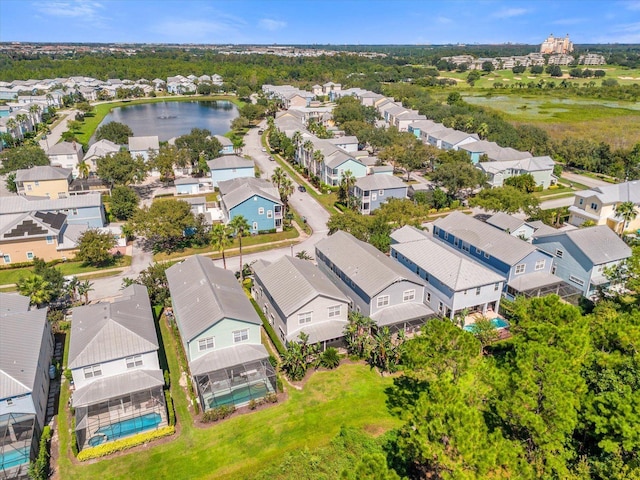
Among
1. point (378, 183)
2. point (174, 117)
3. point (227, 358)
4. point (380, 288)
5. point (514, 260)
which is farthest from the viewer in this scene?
point (174, 117)

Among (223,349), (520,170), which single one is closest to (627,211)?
(520,170)

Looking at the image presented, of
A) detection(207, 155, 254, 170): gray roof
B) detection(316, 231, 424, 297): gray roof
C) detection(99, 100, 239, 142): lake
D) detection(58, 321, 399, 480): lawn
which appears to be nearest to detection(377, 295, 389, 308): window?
detection(316, 231, 424, 297): gray roof

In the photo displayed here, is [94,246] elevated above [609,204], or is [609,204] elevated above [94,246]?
[609,204]

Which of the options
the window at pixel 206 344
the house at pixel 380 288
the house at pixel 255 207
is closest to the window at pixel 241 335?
the window at pixel 206 344

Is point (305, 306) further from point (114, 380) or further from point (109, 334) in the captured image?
point (114, 380)

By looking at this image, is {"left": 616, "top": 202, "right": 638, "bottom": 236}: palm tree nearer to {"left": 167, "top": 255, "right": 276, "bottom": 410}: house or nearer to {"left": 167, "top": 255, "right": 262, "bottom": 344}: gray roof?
{"left": 167, "top": 255, "right": 262, "bottom": 344}: gray roof

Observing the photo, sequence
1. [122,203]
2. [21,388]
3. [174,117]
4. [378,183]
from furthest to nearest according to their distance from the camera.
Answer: [174,117]
[378,183]
[122,203]
[21,388]

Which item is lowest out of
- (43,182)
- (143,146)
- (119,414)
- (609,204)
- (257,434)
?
(257,434)
